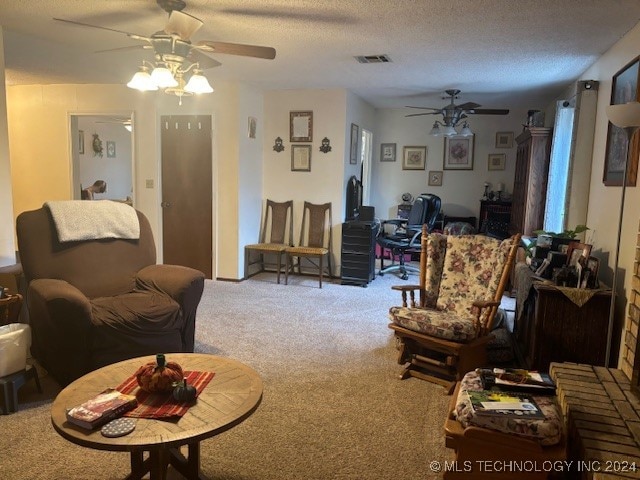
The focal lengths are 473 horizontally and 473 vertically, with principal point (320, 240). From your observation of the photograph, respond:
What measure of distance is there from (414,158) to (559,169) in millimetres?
3345

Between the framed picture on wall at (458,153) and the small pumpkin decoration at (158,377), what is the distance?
643 centimetres

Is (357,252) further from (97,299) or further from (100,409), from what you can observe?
(100,409)

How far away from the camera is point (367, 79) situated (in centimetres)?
505

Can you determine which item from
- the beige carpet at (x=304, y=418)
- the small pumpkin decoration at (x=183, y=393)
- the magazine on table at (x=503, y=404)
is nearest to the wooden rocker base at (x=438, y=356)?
the beige carpet at (x=304, y=418)

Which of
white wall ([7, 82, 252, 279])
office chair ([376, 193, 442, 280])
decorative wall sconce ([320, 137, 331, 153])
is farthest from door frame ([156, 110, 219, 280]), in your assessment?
office chair ([376, 193, 442, 280])

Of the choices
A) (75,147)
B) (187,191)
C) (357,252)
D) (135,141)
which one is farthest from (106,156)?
(357,252)

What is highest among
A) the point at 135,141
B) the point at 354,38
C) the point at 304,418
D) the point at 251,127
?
the point at 354,38

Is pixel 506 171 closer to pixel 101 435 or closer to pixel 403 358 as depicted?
pixel 403 358

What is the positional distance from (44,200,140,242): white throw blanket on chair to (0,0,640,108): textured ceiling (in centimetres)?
128

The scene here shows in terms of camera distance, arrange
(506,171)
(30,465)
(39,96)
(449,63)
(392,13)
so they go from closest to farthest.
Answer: (30,465) → (392,13) → (449,63) → (39,96) → (506,171)

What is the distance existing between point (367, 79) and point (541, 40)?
195cm

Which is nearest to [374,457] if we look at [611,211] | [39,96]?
[611,211]

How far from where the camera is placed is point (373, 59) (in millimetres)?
4176

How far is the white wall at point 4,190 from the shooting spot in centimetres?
347
